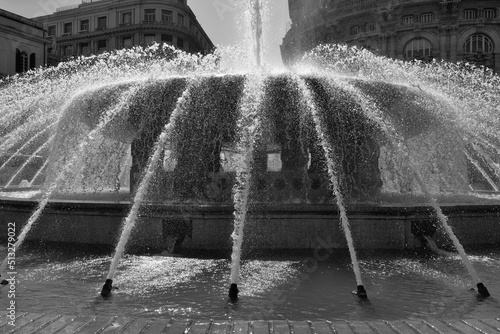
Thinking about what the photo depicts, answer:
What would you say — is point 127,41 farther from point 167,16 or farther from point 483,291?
point 483,291

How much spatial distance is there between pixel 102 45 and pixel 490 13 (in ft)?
151

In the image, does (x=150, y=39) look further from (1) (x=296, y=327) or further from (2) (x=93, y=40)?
(1) (x=296, y=327)

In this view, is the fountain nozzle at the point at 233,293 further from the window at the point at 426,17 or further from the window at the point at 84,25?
the window at the point at 84,25

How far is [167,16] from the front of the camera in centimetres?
5934

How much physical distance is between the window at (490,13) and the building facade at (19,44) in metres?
45.7

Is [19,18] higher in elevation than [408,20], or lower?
lower

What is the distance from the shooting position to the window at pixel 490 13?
162 feet

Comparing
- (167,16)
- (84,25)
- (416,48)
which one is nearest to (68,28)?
(84,25)

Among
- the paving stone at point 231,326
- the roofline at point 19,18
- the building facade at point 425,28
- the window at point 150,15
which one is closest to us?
the paving stone at point 231,326

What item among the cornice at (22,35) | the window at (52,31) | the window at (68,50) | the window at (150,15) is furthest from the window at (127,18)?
the cornice at (22,35)

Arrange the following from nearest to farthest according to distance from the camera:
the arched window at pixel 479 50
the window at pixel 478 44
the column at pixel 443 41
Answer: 1. the arched window at pixel 479 50
2. the window at pixel 478 44
3. the column at pixel 443 41

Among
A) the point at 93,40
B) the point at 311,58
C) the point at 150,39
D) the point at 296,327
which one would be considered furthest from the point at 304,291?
the point at 93,40

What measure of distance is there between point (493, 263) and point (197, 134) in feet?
18.7

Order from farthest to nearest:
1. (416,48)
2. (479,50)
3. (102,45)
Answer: (102,45)
(416,48)
(479,50)
